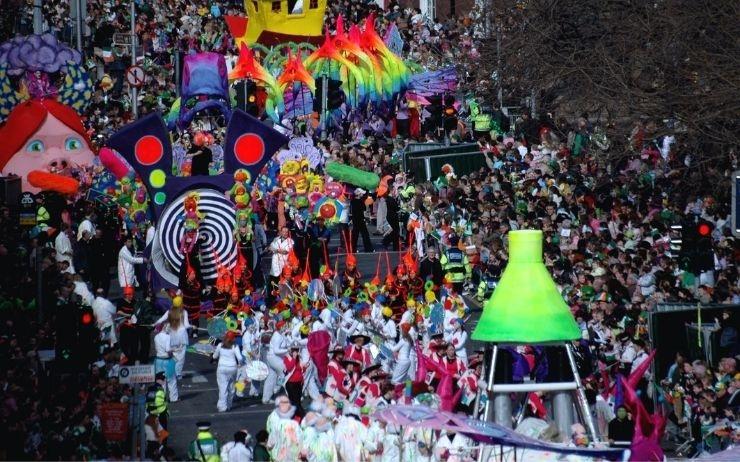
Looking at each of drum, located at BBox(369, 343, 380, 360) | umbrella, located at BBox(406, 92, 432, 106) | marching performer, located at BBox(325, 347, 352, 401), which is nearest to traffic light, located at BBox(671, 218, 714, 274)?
drum, located at BBox(369, 343, 380, 360)

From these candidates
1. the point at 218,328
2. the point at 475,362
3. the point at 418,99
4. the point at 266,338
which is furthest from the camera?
the point at 418,99

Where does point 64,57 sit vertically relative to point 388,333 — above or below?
above

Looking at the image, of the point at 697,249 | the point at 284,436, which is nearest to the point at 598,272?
the point at 697,249

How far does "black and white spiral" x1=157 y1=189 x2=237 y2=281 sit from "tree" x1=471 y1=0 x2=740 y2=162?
7064 mm

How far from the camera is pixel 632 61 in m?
35.2

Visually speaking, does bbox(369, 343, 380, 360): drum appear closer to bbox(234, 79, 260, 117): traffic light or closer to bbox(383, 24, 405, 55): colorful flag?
bbox(234, 79, 260, 117): traffic light

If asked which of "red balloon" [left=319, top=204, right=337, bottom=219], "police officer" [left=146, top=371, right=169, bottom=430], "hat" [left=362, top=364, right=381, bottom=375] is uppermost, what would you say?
"red balloon" [left=319, top=204, right=337, bottom=219]

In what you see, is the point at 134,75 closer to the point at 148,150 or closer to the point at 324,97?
the point at 324,97

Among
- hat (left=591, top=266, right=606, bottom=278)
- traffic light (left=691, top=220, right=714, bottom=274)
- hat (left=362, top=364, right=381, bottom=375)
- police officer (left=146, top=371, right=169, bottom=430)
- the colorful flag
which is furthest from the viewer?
the colorful flag

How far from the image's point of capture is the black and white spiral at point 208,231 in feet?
107

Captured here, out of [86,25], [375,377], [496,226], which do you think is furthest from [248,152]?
[86,25]

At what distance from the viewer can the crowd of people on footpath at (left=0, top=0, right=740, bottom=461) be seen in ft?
73.1

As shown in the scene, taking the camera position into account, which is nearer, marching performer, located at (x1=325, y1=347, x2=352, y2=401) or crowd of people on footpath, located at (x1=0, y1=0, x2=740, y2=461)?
crowd of people on footpath, located at (x1=0, y1=0, x2=740, y2=461)

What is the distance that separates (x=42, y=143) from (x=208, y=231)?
288 inches
